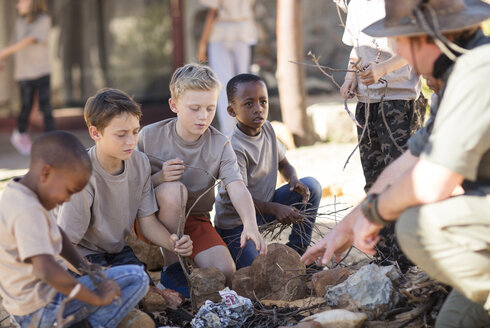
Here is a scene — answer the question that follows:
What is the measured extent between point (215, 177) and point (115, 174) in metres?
0.66

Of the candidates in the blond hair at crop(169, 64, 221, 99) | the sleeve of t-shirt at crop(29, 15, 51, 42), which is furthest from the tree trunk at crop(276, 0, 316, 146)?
the blond hair at crop(169, 64, 221, 99)

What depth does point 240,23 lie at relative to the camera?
7816 millimetres

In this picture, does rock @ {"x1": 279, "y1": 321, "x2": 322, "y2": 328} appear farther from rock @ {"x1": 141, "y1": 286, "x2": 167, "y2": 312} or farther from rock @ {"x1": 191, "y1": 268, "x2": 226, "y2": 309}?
rock @ {"x1": 141, "y1": 286, "x2": 167, "y2": 312}

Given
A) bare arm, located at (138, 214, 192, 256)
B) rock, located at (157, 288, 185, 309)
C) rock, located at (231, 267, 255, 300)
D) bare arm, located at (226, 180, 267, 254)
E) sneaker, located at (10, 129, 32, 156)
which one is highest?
bare arm, located at (226, 180, 267, 254)

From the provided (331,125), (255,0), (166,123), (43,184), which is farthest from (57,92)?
(43,184)

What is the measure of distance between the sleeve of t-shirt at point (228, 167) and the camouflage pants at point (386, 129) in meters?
0.86

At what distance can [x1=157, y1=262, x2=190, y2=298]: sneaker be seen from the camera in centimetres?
366

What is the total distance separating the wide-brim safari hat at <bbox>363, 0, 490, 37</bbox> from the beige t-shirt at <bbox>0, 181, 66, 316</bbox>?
1559 millimetres

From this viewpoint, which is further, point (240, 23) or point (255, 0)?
point (255, 0)

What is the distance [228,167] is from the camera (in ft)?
12.2

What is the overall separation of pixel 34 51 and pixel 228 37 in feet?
8.16

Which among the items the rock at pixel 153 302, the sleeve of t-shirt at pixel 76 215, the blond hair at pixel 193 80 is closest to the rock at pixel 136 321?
the rock at pixel 153 302

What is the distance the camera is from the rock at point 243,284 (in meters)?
3.43

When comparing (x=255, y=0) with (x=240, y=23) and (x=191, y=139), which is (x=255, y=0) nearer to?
(x=240, y=23)
